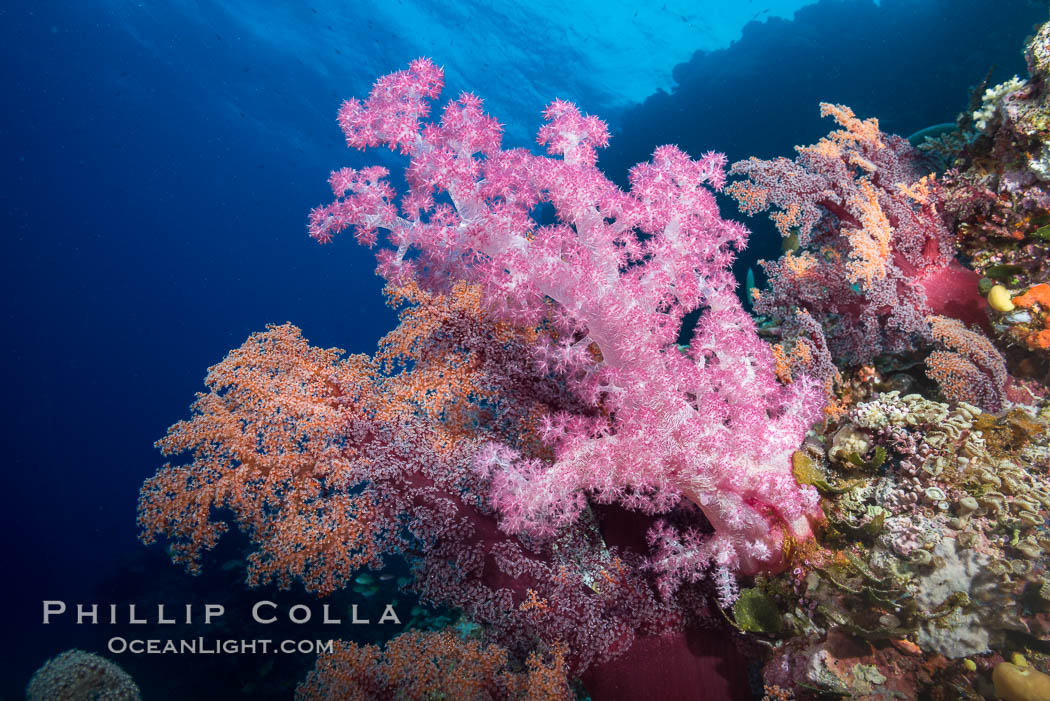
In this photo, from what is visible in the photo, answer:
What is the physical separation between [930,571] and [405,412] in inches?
143

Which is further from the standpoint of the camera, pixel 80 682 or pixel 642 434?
pixel 80 682

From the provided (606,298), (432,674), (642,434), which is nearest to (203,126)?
(606,298)

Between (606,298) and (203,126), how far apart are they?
148 ft

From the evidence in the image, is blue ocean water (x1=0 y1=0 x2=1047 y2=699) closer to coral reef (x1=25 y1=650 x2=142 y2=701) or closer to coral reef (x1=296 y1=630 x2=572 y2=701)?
coral reef (x1=25 y1=650 x2=142 y2=701)

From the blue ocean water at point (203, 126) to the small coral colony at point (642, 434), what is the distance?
23.3 feet

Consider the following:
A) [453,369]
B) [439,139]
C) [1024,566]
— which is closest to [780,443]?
[1024,566]

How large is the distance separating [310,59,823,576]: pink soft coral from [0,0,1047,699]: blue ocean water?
328 inches

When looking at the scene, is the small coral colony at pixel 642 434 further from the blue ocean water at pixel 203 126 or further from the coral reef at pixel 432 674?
the blue ocean water at pixel 203 126

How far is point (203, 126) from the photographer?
35156 millimetres

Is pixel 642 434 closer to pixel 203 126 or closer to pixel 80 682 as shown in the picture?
pixel 80 682

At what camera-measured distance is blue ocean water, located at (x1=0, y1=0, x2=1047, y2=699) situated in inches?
563

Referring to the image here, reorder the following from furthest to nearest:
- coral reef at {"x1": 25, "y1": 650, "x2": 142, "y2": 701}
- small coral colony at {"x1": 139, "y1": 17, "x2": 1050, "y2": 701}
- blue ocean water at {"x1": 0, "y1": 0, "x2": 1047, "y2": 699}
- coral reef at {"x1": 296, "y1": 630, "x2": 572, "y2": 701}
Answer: blue ocean water at {"x1": 0, "y1": 0, "x2": 1047, "y2": 699} < coral reef at {"x1": 25, "y1": 650, "x2": 142, "y2": 701} < coral reef at {"x1": 296, "y1": 630, "x2": 572, "y2": 701} < small coral colony at {"x1": 139, "y1": 17, "x2": 1050, "y2": 701}

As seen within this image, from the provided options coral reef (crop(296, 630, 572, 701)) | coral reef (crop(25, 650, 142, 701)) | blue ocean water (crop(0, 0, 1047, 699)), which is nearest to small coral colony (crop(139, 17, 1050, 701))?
coral reef (crop(296, 630, 572, 701))

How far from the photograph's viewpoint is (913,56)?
13352 mm
